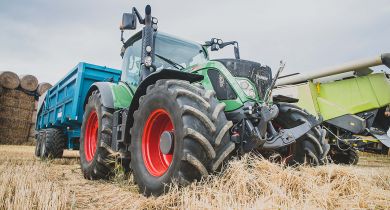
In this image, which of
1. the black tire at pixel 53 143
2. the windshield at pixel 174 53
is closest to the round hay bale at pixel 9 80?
the black tire at pixel 53 143

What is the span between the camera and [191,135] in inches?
106

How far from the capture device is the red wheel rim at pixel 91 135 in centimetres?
506

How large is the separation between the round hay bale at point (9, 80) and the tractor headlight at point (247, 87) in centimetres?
1213

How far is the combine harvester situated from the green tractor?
4031 mm

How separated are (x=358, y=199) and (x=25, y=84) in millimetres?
13911

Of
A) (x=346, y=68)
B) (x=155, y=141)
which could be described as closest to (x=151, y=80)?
(x=155, y=141)

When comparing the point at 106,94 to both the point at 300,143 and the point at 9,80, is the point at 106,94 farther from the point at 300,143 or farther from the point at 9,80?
the point at 9,80

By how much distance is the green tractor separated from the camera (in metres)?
2.77

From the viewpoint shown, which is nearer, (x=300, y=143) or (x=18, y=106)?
(x=300, y=143)

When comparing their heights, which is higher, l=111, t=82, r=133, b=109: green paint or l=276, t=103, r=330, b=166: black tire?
l=111, t=82, r=133, b=109: green paint

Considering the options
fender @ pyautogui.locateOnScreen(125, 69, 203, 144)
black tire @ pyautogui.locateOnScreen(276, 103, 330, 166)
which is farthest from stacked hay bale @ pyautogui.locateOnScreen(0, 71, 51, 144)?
black tire @ pyautogui.locateOnScreen(276, 103, 330, 166)

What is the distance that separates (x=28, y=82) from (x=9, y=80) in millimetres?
734

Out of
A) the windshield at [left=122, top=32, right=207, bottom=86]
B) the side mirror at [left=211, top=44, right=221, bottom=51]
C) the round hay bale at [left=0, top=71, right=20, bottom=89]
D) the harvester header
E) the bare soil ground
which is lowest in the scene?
the bare soil ground

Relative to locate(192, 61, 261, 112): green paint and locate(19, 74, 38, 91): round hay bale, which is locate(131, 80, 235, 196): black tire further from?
locate(19, 74, 38, 91): round hay bale
